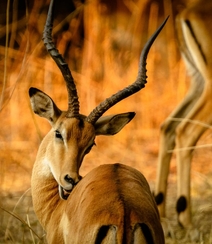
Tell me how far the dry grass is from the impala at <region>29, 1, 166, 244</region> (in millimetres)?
1756

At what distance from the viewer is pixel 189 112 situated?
22.4ft

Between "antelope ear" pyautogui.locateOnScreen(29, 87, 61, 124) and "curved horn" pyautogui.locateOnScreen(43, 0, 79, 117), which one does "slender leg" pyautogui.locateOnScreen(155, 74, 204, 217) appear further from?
"curved horn" pyautogui.locateOnScreen(43, 0, 79, 117)

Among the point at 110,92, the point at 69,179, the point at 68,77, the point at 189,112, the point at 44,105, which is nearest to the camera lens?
the point at 69,179

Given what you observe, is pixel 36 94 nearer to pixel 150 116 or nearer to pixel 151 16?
pixel 150 116

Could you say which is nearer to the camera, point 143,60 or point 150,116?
point 143,60

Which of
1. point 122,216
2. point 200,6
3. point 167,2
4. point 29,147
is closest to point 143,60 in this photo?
point 122,216

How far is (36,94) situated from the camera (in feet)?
16.9

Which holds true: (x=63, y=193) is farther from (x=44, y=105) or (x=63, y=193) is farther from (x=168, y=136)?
(x=168, y=136)

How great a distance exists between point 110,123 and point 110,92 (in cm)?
446

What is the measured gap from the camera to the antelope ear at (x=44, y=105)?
498 cm

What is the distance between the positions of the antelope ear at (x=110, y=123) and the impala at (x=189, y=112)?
125 cm

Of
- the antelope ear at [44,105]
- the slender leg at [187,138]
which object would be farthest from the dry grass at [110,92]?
the antelope ear at [44,105]

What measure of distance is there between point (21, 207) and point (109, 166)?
2.53 metres

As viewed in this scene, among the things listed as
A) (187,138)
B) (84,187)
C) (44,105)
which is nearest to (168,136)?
(187,138)
